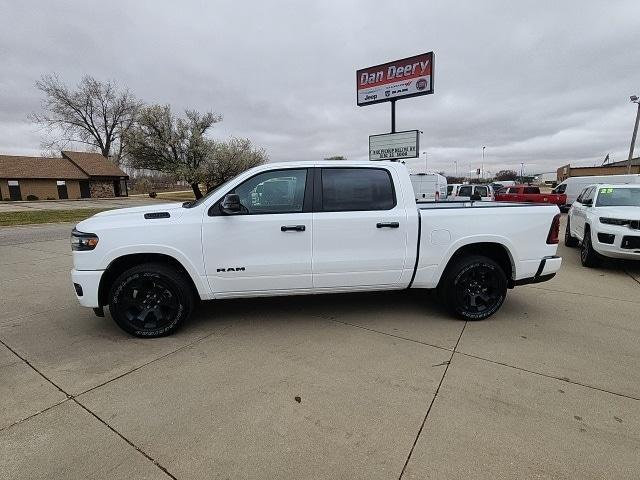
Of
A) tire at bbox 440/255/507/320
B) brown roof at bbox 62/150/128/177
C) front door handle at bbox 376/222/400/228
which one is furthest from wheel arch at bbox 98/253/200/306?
brown roof at bbox 62/150/128/177

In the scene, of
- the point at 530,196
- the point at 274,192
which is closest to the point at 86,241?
the point at 274,192

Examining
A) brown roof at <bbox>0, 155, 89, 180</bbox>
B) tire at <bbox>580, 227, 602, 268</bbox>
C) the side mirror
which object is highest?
brown roof at <bbox>0, 155, 89, 180</bbox>

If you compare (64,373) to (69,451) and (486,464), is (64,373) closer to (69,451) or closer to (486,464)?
(69,451)

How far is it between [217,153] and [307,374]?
39.5 metres

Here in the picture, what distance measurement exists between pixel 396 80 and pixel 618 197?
8.66m

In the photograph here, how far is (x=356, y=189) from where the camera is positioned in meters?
3.91

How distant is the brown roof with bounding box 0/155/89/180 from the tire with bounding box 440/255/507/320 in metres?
49.0

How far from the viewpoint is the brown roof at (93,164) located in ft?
145

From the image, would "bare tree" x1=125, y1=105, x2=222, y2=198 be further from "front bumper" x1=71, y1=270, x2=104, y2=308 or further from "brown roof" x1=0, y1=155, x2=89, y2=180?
"front bumper" x1=71, y1=270, x2=104, y2=308

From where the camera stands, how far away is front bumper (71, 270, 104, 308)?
11.6 feet

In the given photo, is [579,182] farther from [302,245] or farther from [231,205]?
[231,205]

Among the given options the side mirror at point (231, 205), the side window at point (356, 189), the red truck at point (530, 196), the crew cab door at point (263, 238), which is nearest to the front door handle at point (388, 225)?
the side window at point (356, 189)

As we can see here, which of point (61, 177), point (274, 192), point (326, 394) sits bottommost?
point (326, 394)

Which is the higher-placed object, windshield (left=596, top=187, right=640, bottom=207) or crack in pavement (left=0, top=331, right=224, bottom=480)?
windshield (left=596, top=187, right=640, bottom=207)
